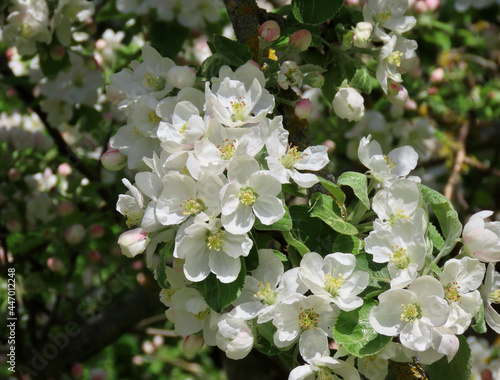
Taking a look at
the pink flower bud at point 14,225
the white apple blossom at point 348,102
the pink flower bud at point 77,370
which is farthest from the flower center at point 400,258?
the pink flower bud at point 77,370

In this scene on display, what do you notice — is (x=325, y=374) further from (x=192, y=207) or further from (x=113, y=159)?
(x=113, y=159)

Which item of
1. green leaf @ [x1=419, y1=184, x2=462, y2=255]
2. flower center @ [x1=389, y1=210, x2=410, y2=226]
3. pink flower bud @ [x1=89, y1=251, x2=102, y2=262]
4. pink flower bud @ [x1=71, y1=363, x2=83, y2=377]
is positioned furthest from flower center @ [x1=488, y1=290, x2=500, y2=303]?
pink flower bud @ [x1=71, y1=363, x2=83, y2=377]

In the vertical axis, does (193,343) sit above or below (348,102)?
below

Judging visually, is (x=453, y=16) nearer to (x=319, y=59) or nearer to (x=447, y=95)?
(x=447, y=95)

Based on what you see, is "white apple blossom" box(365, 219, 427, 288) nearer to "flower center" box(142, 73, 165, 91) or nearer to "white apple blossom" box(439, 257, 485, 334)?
"white apple blossom" box(439, 257, 485, 334)

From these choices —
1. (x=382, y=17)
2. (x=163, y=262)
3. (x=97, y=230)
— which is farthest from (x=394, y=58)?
(x=97, y=230)

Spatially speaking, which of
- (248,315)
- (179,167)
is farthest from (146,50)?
(248,315)
